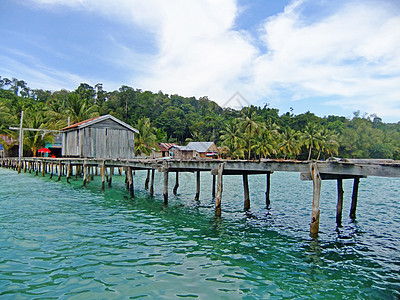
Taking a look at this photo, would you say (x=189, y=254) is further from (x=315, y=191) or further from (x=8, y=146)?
(x=8, y=146)

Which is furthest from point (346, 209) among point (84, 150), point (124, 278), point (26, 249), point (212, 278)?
point (84, 150)

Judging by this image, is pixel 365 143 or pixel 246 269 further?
pixel 365 143

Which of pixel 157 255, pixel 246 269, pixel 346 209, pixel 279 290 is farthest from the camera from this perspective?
pixel 346 209

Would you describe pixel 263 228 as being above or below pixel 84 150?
below

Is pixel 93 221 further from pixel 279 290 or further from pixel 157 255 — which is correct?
pixel 279 290

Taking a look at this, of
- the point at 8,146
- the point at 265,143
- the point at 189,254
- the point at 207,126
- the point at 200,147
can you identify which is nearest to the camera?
the point at 189,254

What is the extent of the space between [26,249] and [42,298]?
3239mm

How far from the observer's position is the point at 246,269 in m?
7.35

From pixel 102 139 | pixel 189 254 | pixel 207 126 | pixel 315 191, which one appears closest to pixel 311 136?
pixel 207 126

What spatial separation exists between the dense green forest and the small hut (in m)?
15.9

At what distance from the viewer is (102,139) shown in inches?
950

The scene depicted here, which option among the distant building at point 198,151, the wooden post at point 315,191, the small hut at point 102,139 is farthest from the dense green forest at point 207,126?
the wooden post at point 315,191

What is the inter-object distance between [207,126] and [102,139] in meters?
48.3

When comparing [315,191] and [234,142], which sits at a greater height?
[234,142]
